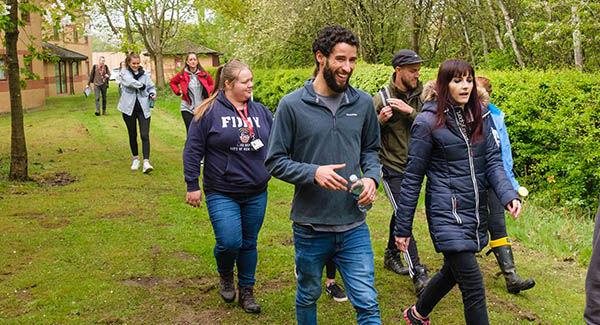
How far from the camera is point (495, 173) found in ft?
13.2

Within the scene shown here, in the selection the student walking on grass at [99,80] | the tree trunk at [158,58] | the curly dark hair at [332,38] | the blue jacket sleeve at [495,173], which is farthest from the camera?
the tree trunk at [158,58]

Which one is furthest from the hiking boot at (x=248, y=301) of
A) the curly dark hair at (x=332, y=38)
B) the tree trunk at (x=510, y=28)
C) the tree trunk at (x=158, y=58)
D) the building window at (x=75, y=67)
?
the building window at (x=75, y=67)

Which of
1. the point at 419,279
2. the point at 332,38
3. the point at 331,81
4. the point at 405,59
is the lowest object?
the point at 419,279

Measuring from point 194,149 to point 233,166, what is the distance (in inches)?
14.4

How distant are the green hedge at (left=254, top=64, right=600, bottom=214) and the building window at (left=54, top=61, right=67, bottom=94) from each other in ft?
129

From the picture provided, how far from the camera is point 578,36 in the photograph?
12.3 metres

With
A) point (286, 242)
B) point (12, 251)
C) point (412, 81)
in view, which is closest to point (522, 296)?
point (412, 81)

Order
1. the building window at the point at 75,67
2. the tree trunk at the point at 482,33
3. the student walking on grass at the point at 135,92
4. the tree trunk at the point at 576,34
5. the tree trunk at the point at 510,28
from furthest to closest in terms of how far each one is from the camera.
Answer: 1. the building window at the point at 75,67
2. the tree trunk at the point at 482,33
3. the tree trunk at the point at 510,28
4. the tree trunk at the point at 576,34
5. the student walking on grass at the point at 135,92

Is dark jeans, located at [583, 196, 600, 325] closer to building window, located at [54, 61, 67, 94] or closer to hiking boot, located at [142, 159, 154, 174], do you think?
hiking boot, located at [142, 159, 154, 174]

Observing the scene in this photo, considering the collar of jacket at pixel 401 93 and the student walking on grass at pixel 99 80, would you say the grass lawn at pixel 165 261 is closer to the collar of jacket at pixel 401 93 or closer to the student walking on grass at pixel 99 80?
the collar of jacket at pixel 401 93

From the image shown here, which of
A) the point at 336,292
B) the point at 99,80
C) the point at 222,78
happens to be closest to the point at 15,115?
the point at 222,78

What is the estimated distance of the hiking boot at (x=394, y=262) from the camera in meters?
5.98

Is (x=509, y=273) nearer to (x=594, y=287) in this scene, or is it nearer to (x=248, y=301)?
(x=248, y=301)

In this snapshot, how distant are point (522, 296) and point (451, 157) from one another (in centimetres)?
227
